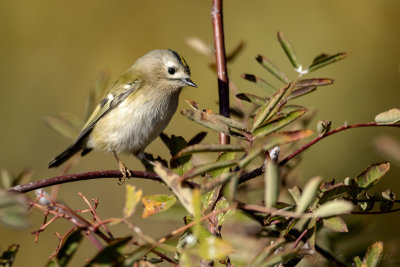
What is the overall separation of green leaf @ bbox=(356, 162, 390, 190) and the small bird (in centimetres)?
128

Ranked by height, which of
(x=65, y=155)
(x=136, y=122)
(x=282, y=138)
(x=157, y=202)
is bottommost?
(x=65, y=155)

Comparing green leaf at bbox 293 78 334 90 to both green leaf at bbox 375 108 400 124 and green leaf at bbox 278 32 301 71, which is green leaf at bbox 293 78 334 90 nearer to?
green leaf at bbox 278 32 301 71

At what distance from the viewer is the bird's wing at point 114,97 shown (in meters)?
2.20

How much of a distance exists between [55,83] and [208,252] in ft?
7.16

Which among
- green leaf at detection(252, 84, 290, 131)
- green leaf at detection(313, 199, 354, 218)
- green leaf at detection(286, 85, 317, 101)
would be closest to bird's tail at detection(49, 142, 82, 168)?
A: green leaf at detection(286, 85, 317, 101)

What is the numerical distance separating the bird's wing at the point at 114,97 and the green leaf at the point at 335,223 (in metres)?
1.51

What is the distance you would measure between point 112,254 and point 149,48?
2097mm

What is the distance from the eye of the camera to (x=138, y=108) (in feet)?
6.94

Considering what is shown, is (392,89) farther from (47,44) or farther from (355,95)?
(47,44)

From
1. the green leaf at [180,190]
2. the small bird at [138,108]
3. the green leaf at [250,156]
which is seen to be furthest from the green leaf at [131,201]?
the small bird at [138,108]

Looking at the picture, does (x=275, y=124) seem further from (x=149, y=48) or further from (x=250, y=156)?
(x=149, y=48)

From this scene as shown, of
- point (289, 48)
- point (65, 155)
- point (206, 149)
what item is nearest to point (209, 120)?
point (206, 149)

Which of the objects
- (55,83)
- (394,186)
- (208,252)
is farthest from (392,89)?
(208,252)

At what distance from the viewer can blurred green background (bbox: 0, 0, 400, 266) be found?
7.45 ft
